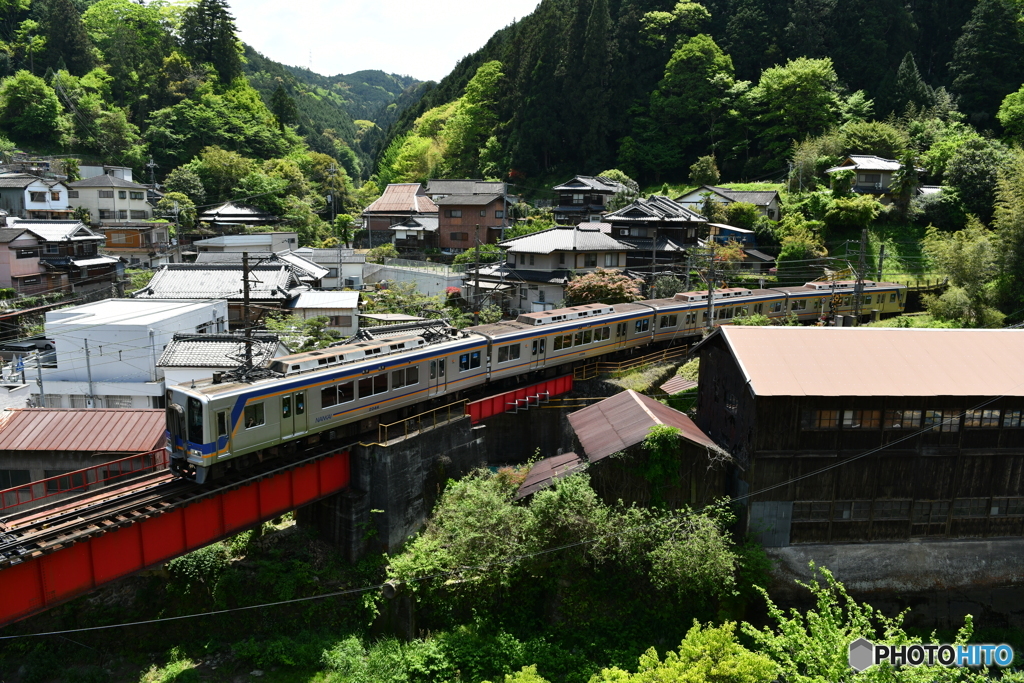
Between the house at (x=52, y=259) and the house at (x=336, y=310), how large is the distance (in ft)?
A: 44.0

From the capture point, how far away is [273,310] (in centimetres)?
2875

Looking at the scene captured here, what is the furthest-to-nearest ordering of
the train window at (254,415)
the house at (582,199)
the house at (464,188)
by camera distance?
the house at (582,199) → the house at (464,188) → the train window at (254,415)

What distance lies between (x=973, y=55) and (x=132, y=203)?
56389mm

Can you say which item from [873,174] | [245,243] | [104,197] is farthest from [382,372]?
[104,197]

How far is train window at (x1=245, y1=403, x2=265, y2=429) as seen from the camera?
44.4ft

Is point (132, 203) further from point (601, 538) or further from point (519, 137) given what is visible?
point (601, 538)

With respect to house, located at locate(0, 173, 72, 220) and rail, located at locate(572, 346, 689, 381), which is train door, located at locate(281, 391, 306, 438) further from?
house, located at locate(0, 173, 72, 220)

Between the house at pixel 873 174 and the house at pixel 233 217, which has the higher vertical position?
→ the house at pixel 873 174

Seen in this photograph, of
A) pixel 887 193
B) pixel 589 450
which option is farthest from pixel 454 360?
pixel 887 193

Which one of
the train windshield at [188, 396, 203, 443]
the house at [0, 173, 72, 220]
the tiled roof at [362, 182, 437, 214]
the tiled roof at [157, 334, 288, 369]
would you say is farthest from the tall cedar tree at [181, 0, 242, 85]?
the train windshield at [188, 396, 203, 443]

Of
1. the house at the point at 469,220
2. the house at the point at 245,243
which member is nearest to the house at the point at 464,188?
the house at the point at 469,220

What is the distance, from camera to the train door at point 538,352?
21.3 meters

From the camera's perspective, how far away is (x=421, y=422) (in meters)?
16.9

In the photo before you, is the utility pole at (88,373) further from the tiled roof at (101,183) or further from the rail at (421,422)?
the tiled roof at (101,183)
